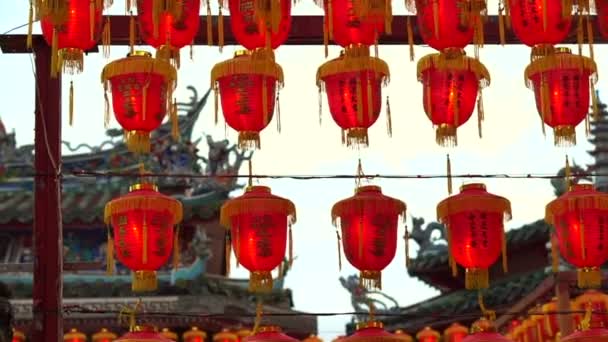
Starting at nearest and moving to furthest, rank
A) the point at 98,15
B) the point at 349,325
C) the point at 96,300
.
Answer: the point at 98,15 < the point at 96,300 < the point at 349,325

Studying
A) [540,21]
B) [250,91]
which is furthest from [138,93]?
[540,21]

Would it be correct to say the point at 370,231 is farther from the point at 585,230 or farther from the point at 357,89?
the point at 585,230

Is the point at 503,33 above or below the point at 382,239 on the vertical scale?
above

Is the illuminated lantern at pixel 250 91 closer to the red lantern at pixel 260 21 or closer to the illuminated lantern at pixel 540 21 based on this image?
the red lantern at pixel 260 21

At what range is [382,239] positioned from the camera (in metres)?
11.5

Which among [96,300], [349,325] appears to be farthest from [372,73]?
[349,325]

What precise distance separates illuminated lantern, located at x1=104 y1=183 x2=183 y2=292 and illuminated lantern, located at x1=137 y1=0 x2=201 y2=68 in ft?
3.47

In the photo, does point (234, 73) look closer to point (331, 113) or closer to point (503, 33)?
point (331, 113)

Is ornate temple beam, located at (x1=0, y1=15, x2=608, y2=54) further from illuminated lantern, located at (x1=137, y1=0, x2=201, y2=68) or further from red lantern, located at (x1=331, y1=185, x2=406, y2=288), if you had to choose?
red lantern, located at (x1=331, y1=185, x2=406, y2=288)

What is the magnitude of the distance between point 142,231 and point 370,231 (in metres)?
1.69

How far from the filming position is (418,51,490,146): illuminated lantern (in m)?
11.4

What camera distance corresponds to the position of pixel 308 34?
458 inches

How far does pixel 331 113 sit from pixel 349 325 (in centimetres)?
1657

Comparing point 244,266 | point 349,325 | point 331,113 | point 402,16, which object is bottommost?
point 349,325
